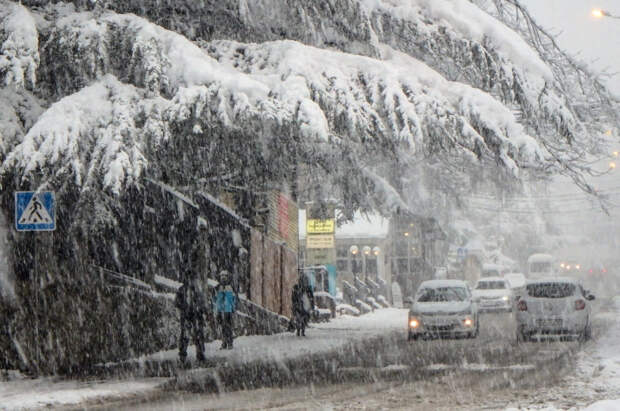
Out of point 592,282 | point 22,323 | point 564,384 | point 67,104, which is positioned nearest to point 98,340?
point 22,323

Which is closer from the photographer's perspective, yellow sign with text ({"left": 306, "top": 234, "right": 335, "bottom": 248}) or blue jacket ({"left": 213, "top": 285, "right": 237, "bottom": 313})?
blue jacket ({"left": 213, "top": 285, "right": 237, "bottom": 313})

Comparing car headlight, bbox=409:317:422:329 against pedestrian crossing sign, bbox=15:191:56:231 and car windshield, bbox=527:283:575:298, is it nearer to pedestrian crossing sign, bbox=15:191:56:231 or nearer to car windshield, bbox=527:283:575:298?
car windshield, bbox=527:283:575:298

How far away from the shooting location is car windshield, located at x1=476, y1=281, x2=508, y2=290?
39.9 meters

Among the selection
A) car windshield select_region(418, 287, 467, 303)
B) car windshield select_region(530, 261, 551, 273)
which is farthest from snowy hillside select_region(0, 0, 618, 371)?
car windshield select_region(530, 261, 551, 273)

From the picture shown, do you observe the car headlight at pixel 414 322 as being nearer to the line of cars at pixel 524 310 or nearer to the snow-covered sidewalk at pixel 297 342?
the line of cars at pixel 524 310

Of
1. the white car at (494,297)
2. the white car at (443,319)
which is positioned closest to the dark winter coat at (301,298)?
the white car at (443,319)

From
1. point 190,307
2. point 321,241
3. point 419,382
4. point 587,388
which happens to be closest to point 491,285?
point 321,241

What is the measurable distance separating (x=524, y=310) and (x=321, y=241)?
12.5 m

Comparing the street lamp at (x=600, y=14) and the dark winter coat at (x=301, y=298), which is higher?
the street lamp at (x=600, y=14)

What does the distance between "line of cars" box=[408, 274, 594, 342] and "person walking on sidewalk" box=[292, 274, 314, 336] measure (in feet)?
9.72

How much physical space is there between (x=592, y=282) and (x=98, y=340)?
8251 cm

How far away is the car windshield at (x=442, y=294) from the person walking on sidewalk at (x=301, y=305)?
3.27 m

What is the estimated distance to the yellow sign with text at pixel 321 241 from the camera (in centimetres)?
3412

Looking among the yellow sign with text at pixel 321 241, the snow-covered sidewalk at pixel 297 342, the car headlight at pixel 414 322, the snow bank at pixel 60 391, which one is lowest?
the snow bank at pixel 60 391
